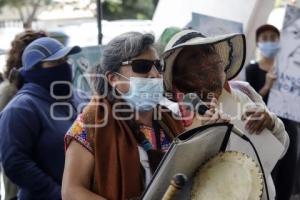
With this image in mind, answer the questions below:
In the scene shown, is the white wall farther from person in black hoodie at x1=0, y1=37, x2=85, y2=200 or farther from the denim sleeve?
the denim sleeve

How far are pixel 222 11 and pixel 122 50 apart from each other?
7.88ft

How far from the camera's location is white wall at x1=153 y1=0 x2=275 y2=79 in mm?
4059

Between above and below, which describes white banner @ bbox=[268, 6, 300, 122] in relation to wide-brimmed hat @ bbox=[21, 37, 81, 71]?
below

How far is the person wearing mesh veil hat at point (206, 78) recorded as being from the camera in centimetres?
175

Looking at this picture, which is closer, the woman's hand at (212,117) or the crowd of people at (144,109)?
the woman's hand at (212,117)

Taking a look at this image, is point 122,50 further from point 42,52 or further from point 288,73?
point 288,73

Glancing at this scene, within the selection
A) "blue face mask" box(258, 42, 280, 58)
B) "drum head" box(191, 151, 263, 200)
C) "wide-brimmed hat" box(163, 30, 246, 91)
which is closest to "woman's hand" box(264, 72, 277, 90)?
"blue face mask" box(258, 42, 280, 58)

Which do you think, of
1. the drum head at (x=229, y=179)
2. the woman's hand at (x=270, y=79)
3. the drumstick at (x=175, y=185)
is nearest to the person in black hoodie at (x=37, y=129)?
the drum head at (x=229, y=179)

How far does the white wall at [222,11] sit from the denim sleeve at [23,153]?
181cm

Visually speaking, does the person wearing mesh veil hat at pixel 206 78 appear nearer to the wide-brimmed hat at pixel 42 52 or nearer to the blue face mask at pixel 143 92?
the blue face mask at pixel 143 92

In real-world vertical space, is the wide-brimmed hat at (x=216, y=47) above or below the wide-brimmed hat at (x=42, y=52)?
above

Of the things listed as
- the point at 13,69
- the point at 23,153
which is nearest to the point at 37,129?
the point at 23,153

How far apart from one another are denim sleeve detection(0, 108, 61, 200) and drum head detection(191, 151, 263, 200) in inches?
45.5

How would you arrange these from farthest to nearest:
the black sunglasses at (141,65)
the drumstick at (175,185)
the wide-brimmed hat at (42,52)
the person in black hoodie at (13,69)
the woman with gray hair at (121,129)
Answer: the person in black hoodie at (13,69) < the wide-brimmed hat at (42,52) < the black sunglasses at (141,65) < the woman with gray hair at (121,129) < the drumstick at (175,185)
